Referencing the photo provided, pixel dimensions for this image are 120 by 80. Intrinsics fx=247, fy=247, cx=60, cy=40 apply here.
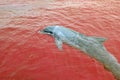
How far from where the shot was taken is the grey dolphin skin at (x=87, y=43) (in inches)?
207

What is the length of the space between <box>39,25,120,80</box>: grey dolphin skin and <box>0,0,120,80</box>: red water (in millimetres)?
141

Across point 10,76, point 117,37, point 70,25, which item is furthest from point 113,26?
point 10,76

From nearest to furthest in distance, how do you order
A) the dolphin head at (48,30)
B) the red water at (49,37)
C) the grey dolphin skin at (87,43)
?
the grey dolphin skin at (87,43)
the red water at (49,37)
the dolphin head at (48,30)

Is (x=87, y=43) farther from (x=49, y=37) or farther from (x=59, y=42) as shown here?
(x=49, y=37)

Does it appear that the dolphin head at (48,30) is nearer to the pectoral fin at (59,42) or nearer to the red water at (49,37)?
the red water at (49,37)

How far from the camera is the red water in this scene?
5.40 m

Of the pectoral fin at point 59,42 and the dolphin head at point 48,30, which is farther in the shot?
the dolphin head at point 48,30

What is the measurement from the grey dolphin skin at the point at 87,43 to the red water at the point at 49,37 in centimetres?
14

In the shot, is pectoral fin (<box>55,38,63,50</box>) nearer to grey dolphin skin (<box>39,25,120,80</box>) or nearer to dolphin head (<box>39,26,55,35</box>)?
grey dolphin skin (<box>39,25,120,80</box>)

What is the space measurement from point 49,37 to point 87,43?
1.16m

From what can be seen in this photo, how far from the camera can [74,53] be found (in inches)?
237

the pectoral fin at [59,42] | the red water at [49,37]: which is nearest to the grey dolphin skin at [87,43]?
the pectoral fin at [59,42]

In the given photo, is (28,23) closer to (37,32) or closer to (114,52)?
(37,32)

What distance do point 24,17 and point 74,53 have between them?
259 cm
